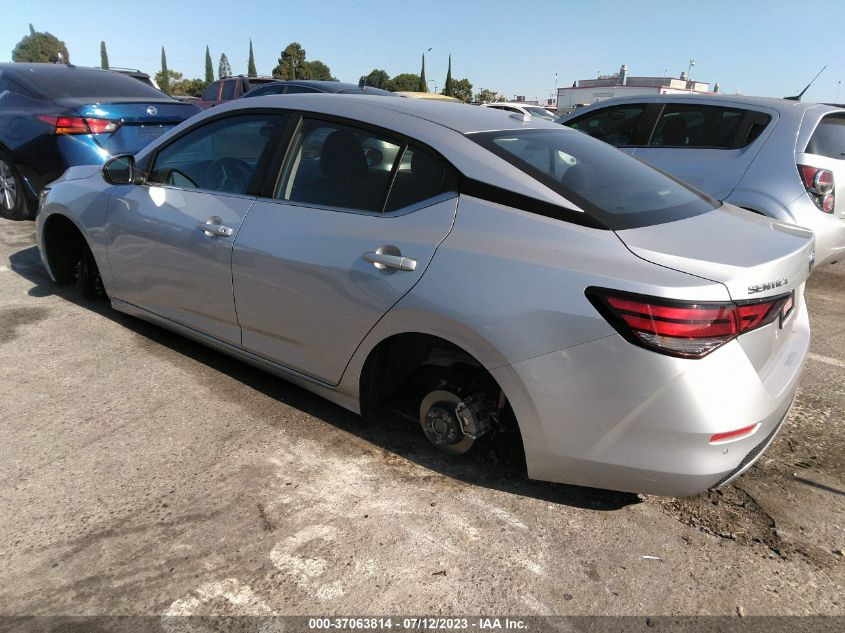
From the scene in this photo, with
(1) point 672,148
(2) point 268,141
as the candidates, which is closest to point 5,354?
(2) point 268,141

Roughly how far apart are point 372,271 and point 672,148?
420cm

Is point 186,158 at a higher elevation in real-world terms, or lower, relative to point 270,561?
higher

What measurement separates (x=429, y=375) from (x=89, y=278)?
3023mm

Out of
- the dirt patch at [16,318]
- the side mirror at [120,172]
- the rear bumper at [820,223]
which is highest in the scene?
the side mirror at [120,172]

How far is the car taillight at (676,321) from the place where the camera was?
197 centimetres

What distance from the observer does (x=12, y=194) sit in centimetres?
664

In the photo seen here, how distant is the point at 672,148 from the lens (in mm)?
5707

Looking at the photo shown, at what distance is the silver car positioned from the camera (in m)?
2.06

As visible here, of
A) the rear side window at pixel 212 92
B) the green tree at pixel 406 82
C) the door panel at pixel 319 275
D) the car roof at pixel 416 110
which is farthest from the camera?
the green tree at pixel 406 82

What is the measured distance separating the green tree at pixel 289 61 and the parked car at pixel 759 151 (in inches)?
2773

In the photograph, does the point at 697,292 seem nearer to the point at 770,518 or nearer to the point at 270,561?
the point at 770,518

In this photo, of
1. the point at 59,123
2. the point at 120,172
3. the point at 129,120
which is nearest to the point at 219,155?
the point at 120,172

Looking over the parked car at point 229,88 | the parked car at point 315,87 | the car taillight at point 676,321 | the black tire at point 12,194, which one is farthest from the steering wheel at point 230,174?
the parked car at point 229,88

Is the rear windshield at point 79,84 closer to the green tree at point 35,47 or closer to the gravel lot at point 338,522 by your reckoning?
the gravel lot at point 338,522
